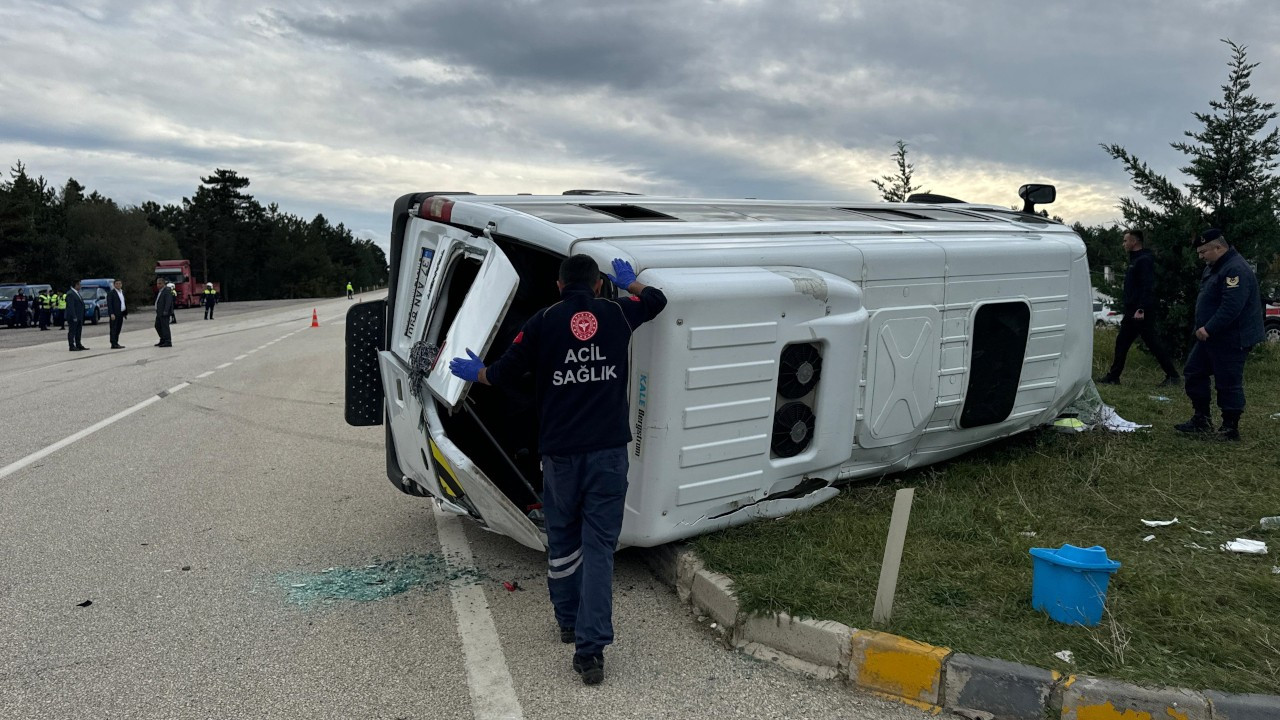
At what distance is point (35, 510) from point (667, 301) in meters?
5.11

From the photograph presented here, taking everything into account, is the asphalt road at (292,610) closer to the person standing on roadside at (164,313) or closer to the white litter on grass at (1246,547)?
the white litter on grass at (1246,547)

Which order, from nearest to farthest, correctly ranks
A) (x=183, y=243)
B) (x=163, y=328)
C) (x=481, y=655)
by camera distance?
(x=481, y=655), (x=163, y=328), (x=183, y=243)

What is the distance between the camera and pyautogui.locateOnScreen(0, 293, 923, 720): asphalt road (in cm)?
363

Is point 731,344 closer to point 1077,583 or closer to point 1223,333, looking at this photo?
point 1077,583

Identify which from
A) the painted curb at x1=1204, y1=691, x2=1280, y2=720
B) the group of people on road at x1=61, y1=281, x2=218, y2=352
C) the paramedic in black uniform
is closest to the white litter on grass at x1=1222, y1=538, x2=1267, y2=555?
the painted curb at x1=1204, y1=691, x2=1280, y2=720

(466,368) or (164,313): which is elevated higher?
(466,368)

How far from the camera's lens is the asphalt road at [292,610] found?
3627 millimetres

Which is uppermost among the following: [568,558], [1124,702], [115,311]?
[115,311]

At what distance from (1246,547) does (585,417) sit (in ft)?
12.2

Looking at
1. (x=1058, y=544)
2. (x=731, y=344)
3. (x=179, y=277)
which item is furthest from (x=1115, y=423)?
(x=179, y=277)

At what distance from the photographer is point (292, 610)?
15.0ft

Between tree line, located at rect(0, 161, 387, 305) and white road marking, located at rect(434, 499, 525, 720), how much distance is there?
52.8 m

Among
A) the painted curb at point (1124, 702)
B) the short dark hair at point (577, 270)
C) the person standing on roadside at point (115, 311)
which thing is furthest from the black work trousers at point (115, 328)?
the painted curb at point (1124, 702)

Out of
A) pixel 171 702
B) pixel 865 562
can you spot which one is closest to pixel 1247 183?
pixel 865 562
